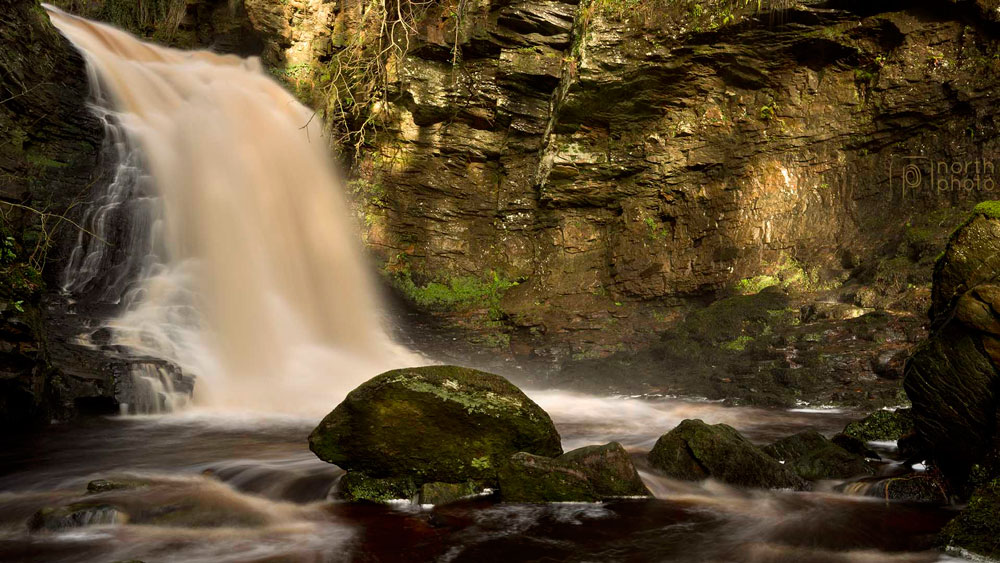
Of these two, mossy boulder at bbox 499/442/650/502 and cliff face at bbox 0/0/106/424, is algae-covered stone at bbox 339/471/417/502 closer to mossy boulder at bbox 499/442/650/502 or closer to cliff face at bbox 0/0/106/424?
mossy boulder at bbox 499/442/650/502

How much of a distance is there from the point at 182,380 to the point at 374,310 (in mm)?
6152

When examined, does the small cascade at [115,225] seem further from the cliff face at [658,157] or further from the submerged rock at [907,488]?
the submerged rock at [907,488]

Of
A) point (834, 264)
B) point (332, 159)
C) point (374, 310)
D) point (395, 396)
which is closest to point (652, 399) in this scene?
point (834, 264)

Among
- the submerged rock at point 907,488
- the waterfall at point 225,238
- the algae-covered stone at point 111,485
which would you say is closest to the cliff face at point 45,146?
the waterfall at point 225,238

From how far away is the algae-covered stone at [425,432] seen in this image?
4.91 metres

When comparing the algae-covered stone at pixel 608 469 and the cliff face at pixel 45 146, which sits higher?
the cliff face at pixel 45 146

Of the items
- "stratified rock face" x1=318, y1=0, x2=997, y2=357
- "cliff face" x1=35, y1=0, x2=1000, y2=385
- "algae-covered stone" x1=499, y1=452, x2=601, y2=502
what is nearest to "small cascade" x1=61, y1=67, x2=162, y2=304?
"cliff face" x1=35, y1=0, x2=1000, y2=385

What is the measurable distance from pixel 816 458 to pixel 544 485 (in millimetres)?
2586

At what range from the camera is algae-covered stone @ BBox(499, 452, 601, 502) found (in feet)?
15.6

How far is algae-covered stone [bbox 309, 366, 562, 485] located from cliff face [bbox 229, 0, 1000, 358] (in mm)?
7625

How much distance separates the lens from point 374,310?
48.6 ft

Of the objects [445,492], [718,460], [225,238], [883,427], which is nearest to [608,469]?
[718,460]

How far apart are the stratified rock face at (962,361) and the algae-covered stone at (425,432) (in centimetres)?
294

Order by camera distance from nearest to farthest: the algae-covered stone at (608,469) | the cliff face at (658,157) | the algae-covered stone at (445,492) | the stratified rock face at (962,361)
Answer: the stratified rock face at (962,361)
the algae-covered stone at (445,492)
the algae-covered stone at (608,469)
the cliff face at (658,157)
